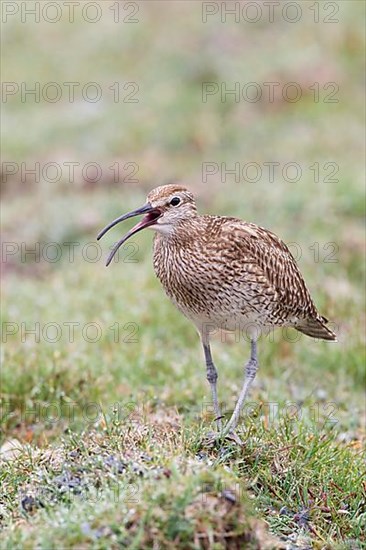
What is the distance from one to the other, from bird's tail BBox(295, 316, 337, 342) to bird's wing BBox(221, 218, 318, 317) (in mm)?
216

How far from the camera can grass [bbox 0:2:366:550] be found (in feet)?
15.1

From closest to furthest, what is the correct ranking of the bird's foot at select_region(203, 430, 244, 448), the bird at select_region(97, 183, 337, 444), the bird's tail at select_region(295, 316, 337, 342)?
1. the bird's foot at select_region(203, 430, 244, 448)
2. the bird at select_region(97, 183, 337, 444)
3. the bird's tail at select_region(295, 316, 337, 342)

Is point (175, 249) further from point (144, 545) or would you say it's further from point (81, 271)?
point (81, 271)

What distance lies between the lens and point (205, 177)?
1376 cm

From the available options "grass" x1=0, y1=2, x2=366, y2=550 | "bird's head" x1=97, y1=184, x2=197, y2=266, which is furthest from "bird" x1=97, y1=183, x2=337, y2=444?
"grass" x1=0, y1=2, x2=366, y2=550

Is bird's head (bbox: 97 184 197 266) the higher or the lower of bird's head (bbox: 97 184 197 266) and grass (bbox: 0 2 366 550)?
the higher

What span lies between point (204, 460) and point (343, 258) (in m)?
5.75

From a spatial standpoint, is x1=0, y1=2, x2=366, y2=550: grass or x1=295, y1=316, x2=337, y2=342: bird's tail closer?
x1=0, y1=2, x2=366, y2=550: grass

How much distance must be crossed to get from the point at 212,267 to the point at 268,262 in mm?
512

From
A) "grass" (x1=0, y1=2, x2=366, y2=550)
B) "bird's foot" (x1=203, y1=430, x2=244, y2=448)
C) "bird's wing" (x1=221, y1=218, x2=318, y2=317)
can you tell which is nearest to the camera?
"grass" (x1=0, y1=2, x2=366, y2=550)

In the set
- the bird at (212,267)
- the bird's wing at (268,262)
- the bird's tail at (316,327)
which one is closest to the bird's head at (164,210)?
the bird at (212,267)

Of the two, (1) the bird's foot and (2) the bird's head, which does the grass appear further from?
(2) the bird's head

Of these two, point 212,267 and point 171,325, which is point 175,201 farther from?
point 171,325

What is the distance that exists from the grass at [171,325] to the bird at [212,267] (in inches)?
24.2
